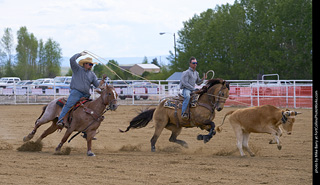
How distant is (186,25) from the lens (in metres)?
64.1

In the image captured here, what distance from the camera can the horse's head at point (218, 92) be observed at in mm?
10302

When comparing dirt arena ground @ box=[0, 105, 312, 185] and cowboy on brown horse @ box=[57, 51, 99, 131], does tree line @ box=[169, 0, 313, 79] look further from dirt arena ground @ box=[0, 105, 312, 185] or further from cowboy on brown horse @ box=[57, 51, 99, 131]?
cowboy on brown horse @ box=[57, 51, 99, 131]

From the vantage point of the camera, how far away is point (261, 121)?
9.41 metres

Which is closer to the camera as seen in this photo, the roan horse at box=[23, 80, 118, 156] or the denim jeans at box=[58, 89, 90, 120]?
the roan horse at box=[23, 80, 118, 156]

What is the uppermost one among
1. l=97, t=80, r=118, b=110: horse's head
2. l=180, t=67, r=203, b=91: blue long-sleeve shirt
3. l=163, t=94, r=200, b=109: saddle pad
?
l=180, t=67, r=203, b=91: blue long-sleeve shirt

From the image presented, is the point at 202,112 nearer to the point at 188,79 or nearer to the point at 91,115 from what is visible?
the point at 188,79

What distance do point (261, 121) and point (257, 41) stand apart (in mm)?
36360

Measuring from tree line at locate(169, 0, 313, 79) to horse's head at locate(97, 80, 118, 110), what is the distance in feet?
108

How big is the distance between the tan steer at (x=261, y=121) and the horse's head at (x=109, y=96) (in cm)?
248

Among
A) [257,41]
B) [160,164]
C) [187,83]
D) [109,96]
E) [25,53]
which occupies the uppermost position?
[25,53]

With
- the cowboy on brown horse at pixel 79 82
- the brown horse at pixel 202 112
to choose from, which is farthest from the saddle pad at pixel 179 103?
the cowboy on brown horse at pixel 79 82

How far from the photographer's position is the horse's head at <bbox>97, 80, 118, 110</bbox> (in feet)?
A: 31.9

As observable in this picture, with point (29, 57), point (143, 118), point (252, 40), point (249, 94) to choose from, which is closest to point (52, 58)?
point (29, 57)

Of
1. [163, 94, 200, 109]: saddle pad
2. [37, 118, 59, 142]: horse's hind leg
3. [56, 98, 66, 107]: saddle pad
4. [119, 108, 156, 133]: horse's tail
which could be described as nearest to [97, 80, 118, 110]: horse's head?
[56, 98, 66, 107]: saddle pad
